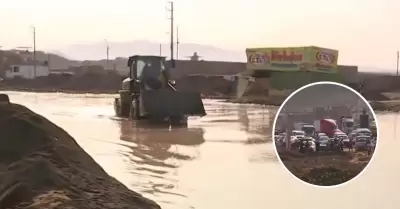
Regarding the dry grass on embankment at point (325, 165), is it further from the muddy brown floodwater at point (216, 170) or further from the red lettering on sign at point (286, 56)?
the red lettering on sign at point (286, 56)

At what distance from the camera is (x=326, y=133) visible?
3168 mm

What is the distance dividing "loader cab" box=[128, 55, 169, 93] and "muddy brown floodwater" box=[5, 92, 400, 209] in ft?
2.67

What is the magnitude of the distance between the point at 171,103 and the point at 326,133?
6989 millimetres

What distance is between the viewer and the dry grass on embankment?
10.4 feet

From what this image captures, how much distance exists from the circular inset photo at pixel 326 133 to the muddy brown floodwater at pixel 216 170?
848 mm

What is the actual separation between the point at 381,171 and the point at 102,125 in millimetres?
6258

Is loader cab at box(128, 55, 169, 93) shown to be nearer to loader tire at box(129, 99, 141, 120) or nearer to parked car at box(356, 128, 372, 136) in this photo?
loader tire at box(129, 99, 141, 120)

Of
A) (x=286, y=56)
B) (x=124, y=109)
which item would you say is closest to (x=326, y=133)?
(x=124, y=109)

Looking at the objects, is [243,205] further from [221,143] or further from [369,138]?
[221,143]

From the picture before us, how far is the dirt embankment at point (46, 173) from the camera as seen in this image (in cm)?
338

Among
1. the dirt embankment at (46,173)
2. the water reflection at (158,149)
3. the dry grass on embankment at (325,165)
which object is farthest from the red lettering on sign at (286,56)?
the dry grass on embankment at (325,165)

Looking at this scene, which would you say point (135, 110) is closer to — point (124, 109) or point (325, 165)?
point (124, 109)

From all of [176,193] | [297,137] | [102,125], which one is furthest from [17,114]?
[102,125]

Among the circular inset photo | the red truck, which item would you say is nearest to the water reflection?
the circular inset photo
